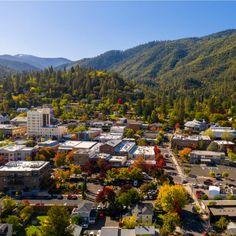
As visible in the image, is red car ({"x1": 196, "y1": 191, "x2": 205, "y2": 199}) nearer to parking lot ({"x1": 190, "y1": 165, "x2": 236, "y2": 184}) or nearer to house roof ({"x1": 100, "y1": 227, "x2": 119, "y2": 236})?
parking lot ({"x1": 190, "y1": 165, "x2": 236, "y2": 184})

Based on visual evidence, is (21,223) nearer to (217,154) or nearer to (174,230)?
(174,230)

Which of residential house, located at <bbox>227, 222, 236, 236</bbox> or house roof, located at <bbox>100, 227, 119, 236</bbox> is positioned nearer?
house roof, located at <bbox>100, 227, 119, 236</bbox>

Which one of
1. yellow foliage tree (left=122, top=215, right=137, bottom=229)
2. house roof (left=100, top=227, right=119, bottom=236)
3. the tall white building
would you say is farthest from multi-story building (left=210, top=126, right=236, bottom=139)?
house roof (left=100, top=227, right=119, bottom=236)

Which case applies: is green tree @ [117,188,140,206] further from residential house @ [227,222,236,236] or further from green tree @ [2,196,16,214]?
green tree @ [2,196,16,214]

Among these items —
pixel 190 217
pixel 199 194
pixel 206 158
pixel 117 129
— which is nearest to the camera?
pixel 190 217

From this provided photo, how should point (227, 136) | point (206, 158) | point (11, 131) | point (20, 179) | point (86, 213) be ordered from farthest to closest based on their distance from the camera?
point (11, 131) < point (227, 136) < point (206, 158) < point (20, 179) < point (86, 213)

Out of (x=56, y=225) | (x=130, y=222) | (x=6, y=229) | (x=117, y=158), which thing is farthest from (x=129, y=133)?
(x=56, y=225)

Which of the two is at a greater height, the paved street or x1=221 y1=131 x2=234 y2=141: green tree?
x1=221 y1=131 x2=234 y2=141: green tree

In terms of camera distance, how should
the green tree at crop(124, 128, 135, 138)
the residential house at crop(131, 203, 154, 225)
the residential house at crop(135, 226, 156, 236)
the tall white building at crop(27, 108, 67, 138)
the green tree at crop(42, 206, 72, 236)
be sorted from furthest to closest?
the tall white building at crop(27, 108, 67, 138)
the green tree at crop(124, 128, 135, 138)
the residential house at crop(131, 203, 154, 225)
the residential house at crop(135, 226, 156, 236)
the green tree at crop(42, 206, 72, 236)

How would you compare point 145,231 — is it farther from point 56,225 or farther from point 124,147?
point 124,147

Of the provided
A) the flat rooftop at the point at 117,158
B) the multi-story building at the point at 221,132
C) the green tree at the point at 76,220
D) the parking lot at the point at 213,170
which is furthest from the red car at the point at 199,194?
the multi-story building at the point at 221,132

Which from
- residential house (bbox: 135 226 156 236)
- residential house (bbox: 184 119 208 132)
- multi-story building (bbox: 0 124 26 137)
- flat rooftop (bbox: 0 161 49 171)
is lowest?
multi-story building (bbox: 0 124 26 137)

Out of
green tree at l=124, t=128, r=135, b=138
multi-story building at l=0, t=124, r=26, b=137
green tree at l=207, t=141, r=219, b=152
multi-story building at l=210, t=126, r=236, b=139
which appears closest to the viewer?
green tree at l=207, t=141, r=219, b=152
